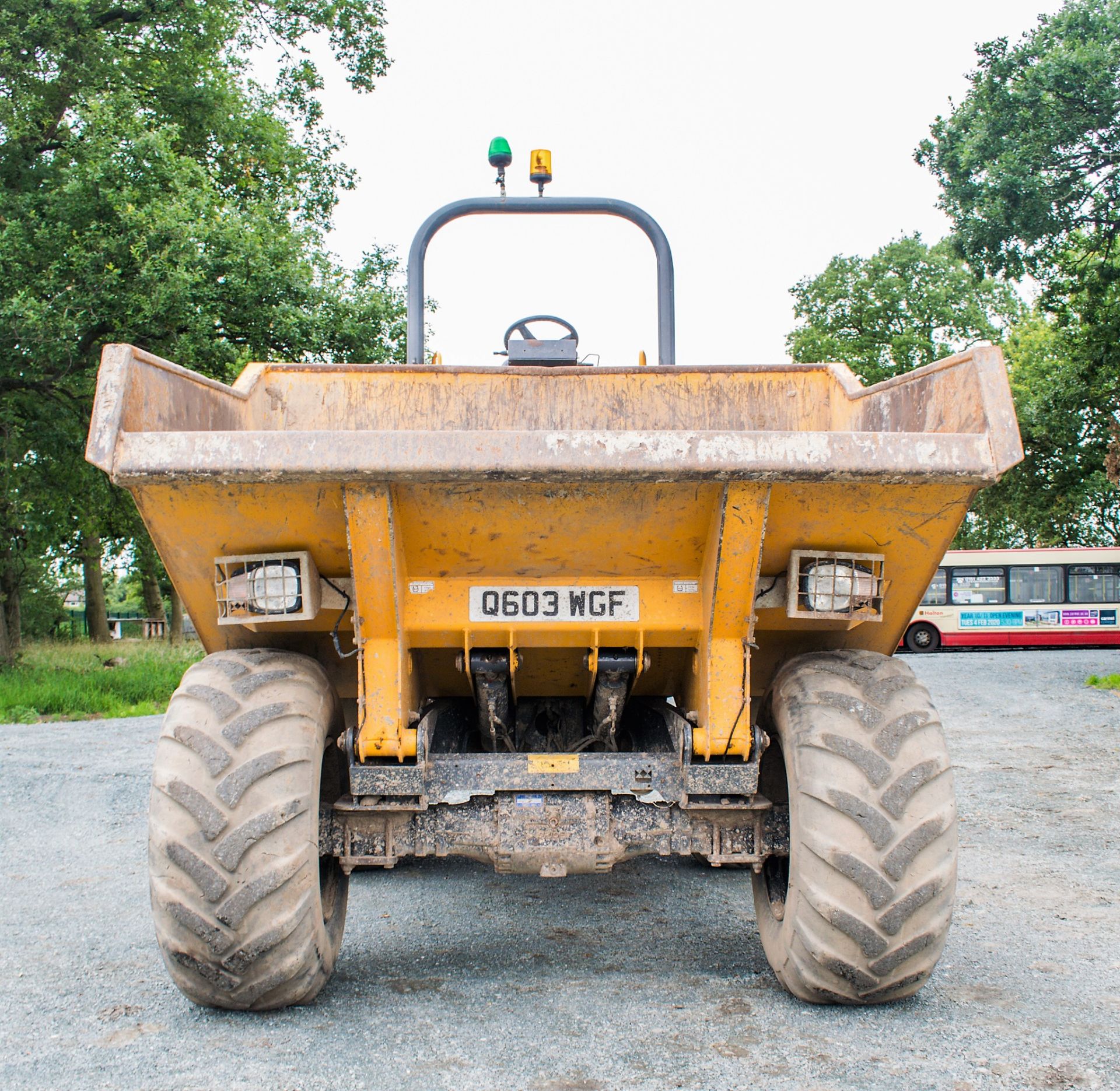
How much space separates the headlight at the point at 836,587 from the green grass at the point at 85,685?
1160cm

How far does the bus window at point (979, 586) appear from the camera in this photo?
86.3ft

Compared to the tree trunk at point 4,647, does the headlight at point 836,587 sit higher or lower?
higher

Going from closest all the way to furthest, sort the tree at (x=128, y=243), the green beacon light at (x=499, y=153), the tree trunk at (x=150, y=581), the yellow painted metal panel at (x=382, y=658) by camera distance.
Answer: the yellow painted metal panel at (x=382, y=658), the green beacon light at (x=499, y=153), the tree at (x=128, y=243), the tree trunk at (x=150, y=581)

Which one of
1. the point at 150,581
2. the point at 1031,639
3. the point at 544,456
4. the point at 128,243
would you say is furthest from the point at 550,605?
the point at 150,581

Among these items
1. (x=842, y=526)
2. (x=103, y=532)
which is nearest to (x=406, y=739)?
(x=842, y=526)

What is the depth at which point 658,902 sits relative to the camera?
473 cm

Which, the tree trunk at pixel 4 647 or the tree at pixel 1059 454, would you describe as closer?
the tree trunk at pixel 4 647

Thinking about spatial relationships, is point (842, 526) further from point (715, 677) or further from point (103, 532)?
point (103, 532)

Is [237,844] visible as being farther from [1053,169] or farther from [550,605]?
[1053,169]

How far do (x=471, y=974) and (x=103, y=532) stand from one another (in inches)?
858

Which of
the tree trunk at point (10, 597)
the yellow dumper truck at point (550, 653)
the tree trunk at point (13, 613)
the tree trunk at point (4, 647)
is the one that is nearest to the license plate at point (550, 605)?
the yellow dumper truck at point (550, 653)

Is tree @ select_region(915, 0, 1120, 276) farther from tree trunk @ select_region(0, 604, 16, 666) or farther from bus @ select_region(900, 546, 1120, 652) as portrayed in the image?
tree trunk @ select_region(0, 604, 16, 666)

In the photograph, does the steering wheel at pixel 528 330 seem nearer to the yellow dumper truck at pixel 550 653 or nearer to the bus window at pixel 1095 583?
the yellow dumper truck at pixel 550 653

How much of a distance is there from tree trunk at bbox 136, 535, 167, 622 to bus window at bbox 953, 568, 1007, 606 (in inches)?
779
